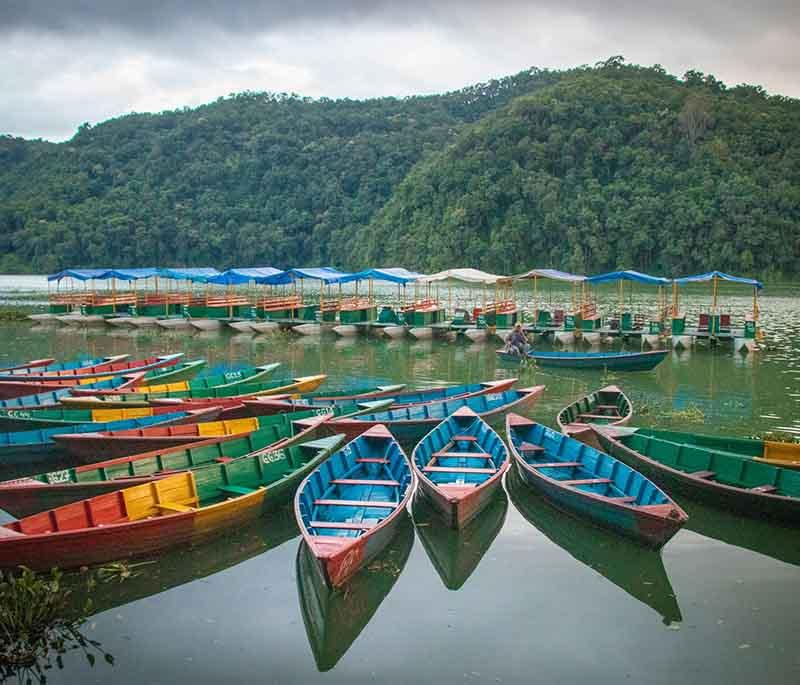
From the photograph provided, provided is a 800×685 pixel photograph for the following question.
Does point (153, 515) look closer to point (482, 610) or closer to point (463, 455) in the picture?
point (482, 610)

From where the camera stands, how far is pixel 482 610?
7.47 meters

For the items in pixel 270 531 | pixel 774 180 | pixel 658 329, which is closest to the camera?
pixel 270 531

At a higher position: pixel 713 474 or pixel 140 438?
pixel 140 438

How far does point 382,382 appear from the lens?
64.2 ft

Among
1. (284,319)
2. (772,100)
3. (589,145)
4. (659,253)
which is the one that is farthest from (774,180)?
(284,319)

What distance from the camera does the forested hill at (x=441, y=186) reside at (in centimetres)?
6031

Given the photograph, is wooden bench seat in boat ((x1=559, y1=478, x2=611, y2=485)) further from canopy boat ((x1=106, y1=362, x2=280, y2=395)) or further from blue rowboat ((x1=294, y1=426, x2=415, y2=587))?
canopy boat ((x1=106, y1=362, x2=280, y2=395))

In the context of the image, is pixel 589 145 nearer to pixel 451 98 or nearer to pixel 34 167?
pixel 451 98

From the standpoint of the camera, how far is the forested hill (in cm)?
6031

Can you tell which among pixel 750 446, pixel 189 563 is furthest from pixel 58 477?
pixel 750 446

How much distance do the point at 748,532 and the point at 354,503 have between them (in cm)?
484

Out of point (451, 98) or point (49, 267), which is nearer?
point (49, 267)

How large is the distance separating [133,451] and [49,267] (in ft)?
231

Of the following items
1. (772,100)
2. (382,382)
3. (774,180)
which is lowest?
(382,382)
